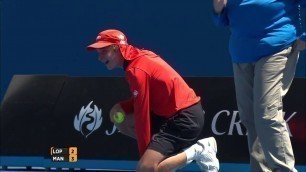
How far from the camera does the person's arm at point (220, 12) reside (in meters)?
4.47

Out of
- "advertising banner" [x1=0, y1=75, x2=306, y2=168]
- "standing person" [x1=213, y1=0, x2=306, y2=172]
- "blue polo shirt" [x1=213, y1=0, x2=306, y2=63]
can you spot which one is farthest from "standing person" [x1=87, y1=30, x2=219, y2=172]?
"advertising banner" [x1=0, y1=75, x2=306, y2=168]

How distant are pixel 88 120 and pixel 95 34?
45.0 inches

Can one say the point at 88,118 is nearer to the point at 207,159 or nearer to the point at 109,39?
the point at 109,39

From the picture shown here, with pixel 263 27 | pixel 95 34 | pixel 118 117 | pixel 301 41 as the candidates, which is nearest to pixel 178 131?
pixel 118 117

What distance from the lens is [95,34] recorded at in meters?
6.73

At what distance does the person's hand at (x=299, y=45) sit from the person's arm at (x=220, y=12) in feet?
1.61

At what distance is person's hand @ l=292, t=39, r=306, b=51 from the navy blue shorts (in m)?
0.82

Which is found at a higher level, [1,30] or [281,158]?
[1,30]

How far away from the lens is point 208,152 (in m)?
4.70

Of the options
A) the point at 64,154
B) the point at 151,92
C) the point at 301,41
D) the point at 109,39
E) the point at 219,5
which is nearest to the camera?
the point at 301,41

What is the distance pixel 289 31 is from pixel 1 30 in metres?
3.69

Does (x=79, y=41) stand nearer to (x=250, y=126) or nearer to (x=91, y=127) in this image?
(x=91, y=127)

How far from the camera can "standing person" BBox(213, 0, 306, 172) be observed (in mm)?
4195

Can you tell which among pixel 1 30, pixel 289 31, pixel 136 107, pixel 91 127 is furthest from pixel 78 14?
pixel 289 31
